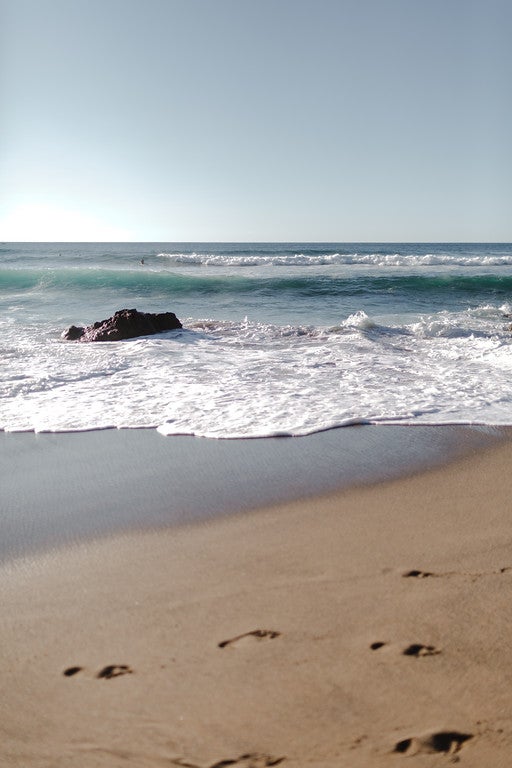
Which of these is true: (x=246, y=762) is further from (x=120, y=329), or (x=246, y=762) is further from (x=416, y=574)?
(x=120, y=329)

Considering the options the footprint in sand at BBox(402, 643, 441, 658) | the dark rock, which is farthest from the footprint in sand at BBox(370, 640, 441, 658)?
the dark rock

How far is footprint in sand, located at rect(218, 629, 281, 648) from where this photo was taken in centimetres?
227

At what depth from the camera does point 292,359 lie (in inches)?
342

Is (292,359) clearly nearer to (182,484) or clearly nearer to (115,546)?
(182,484)

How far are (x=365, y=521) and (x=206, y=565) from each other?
0.96 metres

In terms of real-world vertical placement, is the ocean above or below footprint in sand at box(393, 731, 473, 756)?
above

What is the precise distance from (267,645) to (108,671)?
21.8 inches

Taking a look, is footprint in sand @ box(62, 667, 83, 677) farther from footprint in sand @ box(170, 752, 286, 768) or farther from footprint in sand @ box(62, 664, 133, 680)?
footprint in sand @ box(170, 752, 286, 768)

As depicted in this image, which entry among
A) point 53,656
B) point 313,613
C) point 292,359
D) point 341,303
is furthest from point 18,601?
point 341,303

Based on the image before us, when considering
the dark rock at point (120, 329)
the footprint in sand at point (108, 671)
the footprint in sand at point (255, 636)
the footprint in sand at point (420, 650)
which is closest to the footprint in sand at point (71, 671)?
the footprint in sand at point (108, 671)

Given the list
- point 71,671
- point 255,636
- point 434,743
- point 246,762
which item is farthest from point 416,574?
point 71,671

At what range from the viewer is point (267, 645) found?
224 centimetres

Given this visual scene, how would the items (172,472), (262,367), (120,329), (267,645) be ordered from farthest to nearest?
(120,329) < (262,367) < (172,472) < (267,645)

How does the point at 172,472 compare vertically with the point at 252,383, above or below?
below
